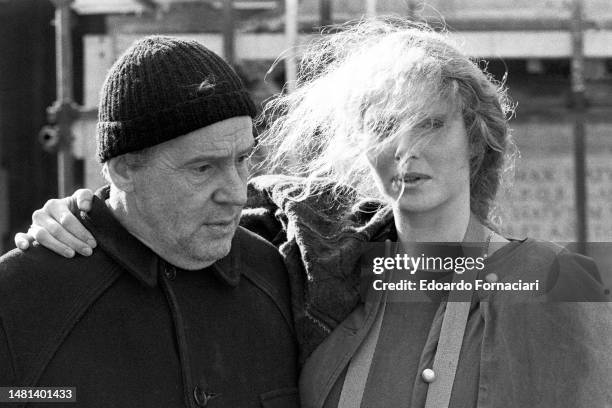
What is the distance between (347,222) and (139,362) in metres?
0.57

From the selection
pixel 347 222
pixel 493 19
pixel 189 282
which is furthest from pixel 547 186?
pixel 189 282

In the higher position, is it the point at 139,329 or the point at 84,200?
the point at 84,200

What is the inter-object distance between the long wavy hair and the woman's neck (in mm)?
101

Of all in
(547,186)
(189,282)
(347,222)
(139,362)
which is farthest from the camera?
(547,186)

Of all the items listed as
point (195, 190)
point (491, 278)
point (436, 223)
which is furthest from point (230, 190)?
point (491, 278)

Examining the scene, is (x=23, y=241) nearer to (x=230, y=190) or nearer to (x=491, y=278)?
(x=230, y=190)

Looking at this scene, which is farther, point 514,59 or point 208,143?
point 514,59

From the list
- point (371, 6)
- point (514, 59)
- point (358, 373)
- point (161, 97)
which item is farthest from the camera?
point (514, 59)

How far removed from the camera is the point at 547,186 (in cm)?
442

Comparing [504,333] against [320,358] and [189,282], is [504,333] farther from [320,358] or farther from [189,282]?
[189,282]

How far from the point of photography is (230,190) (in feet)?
5.88

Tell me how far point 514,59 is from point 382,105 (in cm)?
270

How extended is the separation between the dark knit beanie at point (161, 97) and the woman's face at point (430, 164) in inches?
12.2

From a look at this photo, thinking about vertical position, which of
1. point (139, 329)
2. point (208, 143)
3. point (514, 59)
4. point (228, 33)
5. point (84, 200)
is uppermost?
point (228, 33)
